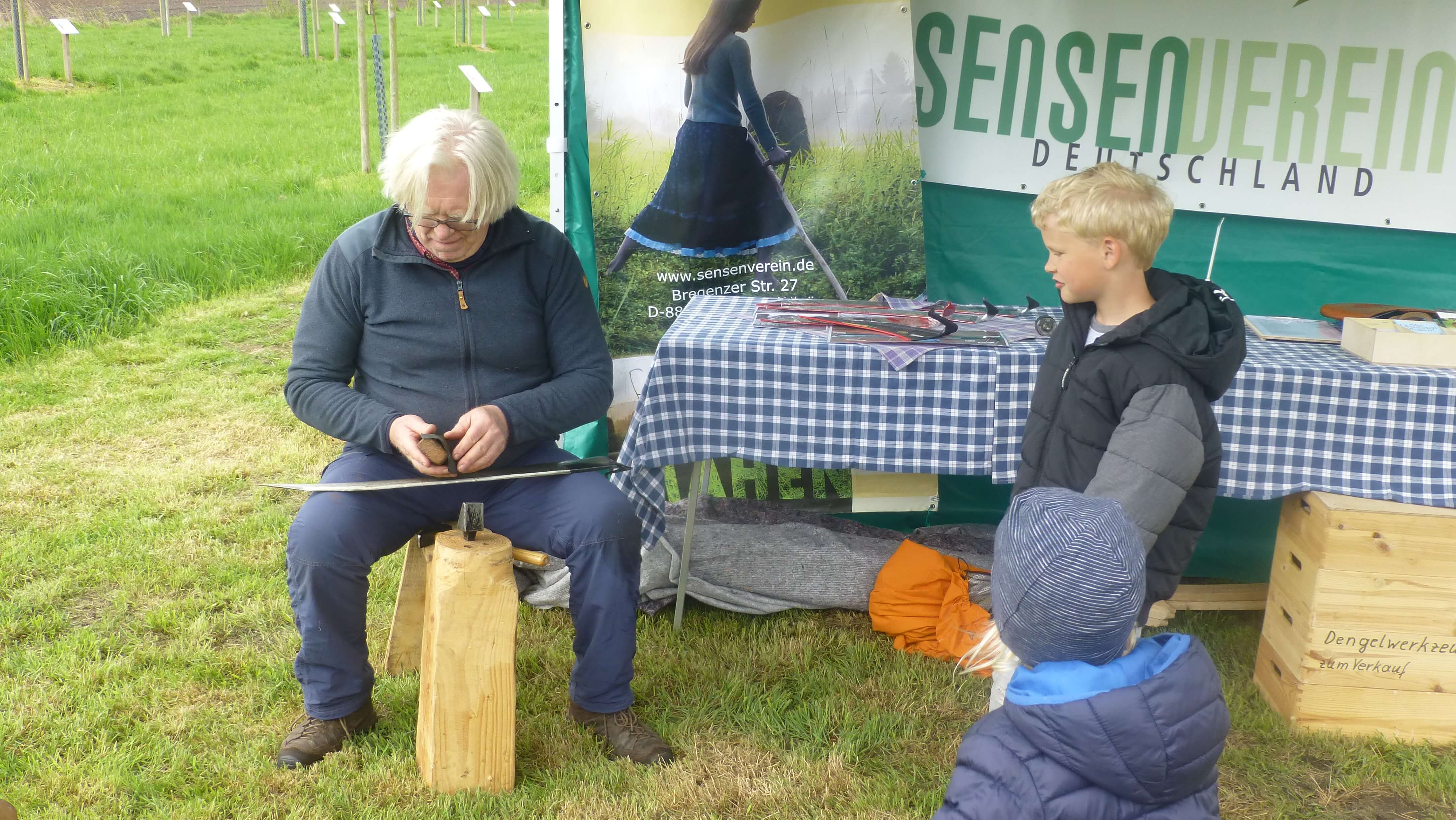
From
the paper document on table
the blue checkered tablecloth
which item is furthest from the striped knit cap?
the paper document on table

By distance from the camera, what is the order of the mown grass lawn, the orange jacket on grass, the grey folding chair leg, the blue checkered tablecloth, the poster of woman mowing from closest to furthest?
the mown grass lawn → the blue checkered tablecloth → the grey folding chair leg → the orange jacket on grass → the poster of woman mowing

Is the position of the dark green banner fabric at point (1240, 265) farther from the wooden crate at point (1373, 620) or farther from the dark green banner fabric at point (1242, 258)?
the wooden crate at point (1373, 620)

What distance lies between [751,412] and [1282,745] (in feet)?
4.84

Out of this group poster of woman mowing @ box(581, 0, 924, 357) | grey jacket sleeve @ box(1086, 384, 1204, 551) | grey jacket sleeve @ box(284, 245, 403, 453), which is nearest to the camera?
grey jacket sleeve @ box(1086, 384, 1204, 551)

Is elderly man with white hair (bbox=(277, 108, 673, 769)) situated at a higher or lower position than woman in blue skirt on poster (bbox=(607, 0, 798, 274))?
lower

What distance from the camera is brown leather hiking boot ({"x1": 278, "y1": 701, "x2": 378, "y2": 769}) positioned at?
2346mm

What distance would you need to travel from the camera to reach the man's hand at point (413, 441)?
91.9 inches

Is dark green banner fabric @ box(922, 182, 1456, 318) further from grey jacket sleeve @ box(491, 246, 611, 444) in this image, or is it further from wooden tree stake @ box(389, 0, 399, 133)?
wooden tree stake @ box(389, 0, 399, 133)

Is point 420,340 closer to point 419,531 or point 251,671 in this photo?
point 419,531

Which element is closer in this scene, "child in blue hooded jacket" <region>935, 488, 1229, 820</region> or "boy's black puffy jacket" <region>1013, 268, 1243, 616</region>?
"child in blue hooded jacket" <region>935, 488, 1229, 820</region>

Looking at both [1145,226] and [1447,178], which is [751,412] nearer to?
[1145,226]

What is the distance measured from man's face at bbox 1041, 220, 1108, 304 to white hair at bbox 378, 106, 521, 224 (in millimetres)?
1183

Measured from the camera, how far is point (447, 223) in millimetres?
2391

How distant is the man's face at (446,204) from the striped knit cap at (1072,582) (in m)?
1.54
